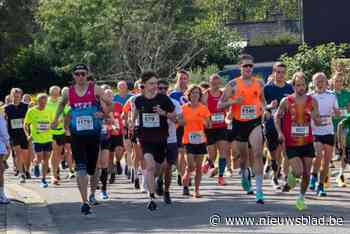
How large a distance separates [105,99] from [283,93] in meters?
3.28

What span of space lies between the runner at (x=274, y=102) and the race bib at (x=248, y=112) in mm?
777

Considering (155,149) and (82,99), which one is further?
(155,149)

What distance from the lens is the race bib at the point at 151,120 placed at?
1405cm

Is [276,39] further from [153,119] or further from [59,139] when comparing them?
→ [153,119]

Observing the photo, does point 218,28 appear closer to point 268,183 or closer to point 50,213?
point 268,183

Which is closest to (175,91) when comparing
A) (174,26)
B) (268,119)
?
(268,119)

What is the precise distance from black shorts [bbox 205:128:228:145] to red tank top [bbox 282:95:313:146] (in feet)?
15.0

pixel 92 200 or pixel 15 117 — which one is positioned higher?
pixel 15 117

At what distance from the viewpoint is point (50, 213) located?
557 inches

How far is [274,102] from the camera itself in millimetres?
15000

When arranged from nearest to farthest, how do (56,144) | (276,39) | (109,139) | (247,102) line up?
1. (247,102)
2. (109,139)
3. (56,144)
4. (276,39)

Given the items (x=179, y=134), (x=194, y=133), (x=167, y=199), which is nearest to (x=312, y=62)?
(x=179, y=134)

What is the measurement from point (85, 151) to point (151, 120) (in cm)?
114

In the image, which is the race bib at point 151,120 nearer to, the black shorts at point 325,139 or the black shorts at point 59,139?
the black shorts at point 325,139
